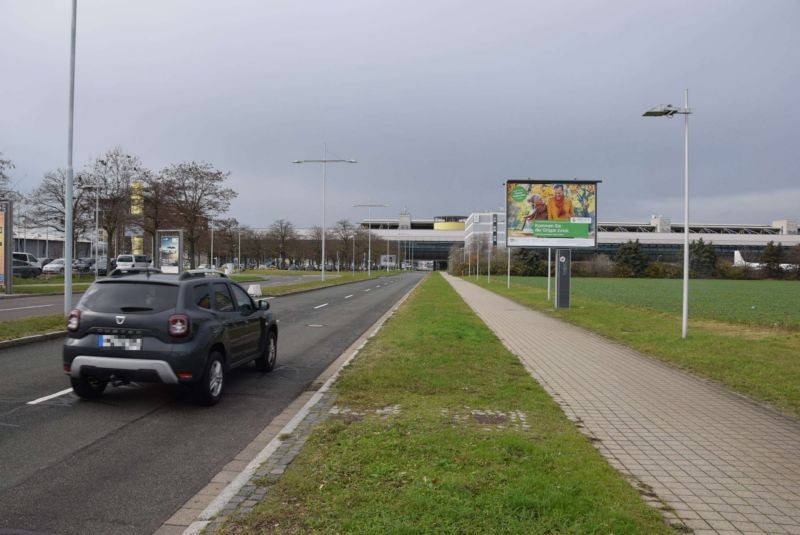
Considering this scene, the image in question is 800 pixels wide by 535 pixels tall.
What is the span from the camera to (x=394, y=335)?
13430mm

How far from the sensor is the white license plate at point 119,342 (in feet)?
21.8

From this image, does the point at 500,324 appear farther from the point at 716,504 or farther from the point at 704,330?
the point at 716,504

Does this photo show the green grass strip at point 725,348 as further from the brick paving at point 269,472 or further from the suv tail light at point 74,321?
the suv tail light at point 74,321

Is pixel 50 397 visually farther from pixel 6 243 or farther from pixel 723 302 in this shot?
pixel 723 302

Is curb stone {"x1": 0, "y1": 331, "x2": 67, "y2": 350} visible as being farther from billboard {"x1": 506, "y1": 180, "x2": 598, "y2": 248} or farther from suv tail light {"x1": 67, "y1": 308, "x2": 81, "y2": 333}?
billboard {"x1": 506, "y1": 180, "x2": 598, "y2": 248}

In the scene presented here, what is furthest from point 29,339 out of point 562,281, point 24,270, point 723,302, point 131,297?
point 24,270

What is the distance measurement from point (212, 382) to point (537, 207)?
1947cm

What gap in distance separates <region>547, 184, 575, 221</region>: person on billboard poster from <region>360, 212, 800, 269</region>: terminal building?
85316mm

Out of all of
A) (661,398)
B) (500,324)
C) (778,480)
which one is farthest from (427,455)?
(500,324)

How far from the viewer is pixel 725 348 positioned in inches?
485

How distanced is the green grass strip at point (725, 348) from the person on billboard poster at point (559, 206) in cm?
465

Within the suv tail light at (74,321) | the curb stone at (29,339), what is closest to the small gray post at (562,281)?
the curb stone at (29,339)

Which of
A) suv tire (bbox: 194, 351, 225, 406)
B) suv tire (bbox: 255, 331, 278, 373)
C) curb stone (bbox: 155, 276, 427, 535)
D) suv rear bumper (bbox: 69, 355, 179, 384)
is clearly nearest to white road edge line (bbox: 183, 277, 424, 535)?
curb stone (bbox: 155, 276, 427, 535)

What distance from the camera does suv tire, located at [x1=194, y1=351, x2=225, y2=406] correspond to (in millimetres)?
6895
